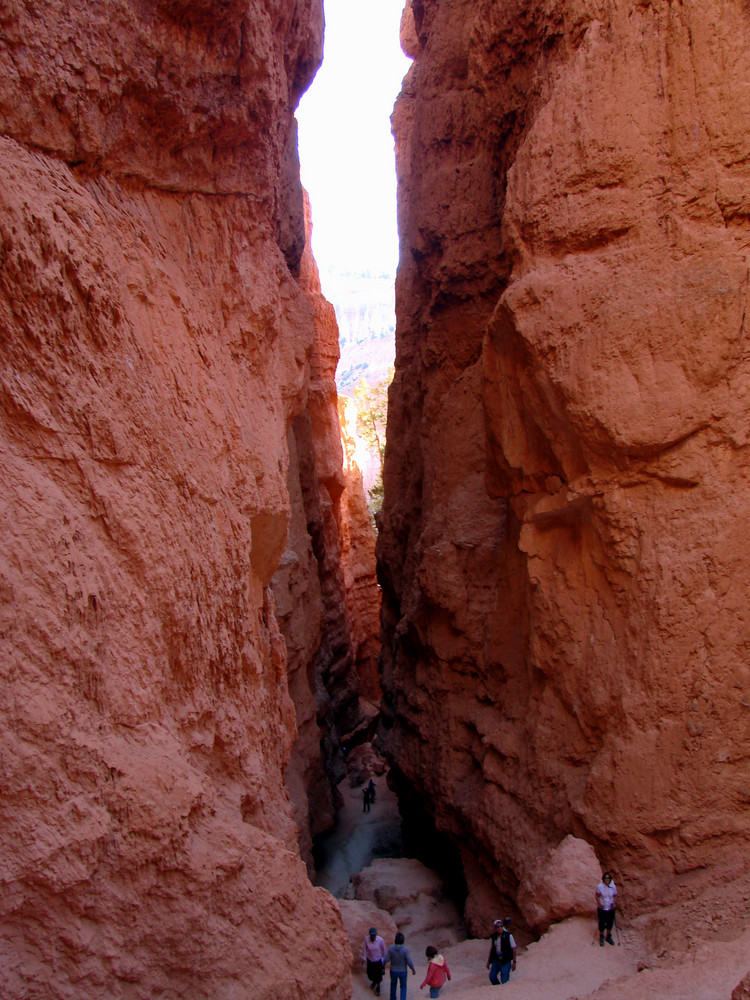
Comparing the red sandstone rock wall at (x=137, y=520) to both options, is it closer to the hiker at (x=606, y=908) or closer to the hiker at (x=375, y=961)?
the hiker at (x=375, y=961)

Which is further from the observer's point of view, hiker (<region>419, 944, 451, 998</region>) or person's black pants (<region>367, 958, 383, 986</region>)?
person's black pants (<region>367, 958, 383, 986</region>)

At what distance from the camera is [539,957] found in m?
7.06

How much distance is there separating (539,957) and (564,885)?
662 millimetres

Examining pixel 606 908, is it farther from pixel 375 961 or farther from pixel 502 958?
pixel 375 961

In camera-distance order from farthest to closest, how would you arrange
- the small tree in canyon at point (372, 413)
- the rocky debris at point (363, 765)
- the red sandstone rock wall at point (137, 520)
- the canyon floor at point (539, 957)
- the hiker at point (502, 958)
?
the small tree in canyon at point (372, 413), the rocky debris at point (363, 765), the hiker at point (502, 958), the canyon floor at point (539, 957), the red sandstone rock wall at point (137, 520)

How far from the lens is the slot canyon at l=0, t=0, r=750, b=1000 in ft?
13.5

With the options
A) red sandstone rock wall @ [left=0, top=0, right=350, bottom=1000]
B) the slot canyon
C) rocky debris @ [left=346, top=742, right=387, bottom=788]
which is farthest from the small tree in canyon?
red sandstone rock wall @ [left=0, top=0, right=350, bottom=1000]

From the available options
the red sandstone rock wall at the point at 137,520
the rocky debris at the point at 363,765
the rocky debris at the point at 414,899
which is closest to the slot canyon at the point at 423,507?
the red sandstone rock wall at the point at 137,520

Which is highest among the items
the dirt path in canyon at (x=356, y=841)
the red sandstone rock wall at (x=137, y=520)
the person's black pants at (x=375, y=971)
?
the red sandstone rock wall at (x=137, y=520)

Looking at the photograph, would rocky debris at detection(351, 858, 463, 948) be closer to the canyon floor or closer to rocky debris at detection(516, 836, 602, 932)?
the canyon floor

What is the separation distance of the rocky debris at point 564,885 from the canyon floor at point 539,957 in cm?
16

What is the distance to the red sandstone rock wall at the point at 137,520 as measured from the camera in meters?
3.85

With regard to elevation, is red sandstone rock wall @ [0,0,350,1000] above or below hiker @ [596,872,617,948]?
above

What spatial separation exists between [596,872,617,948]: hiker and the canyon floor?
0.11m
